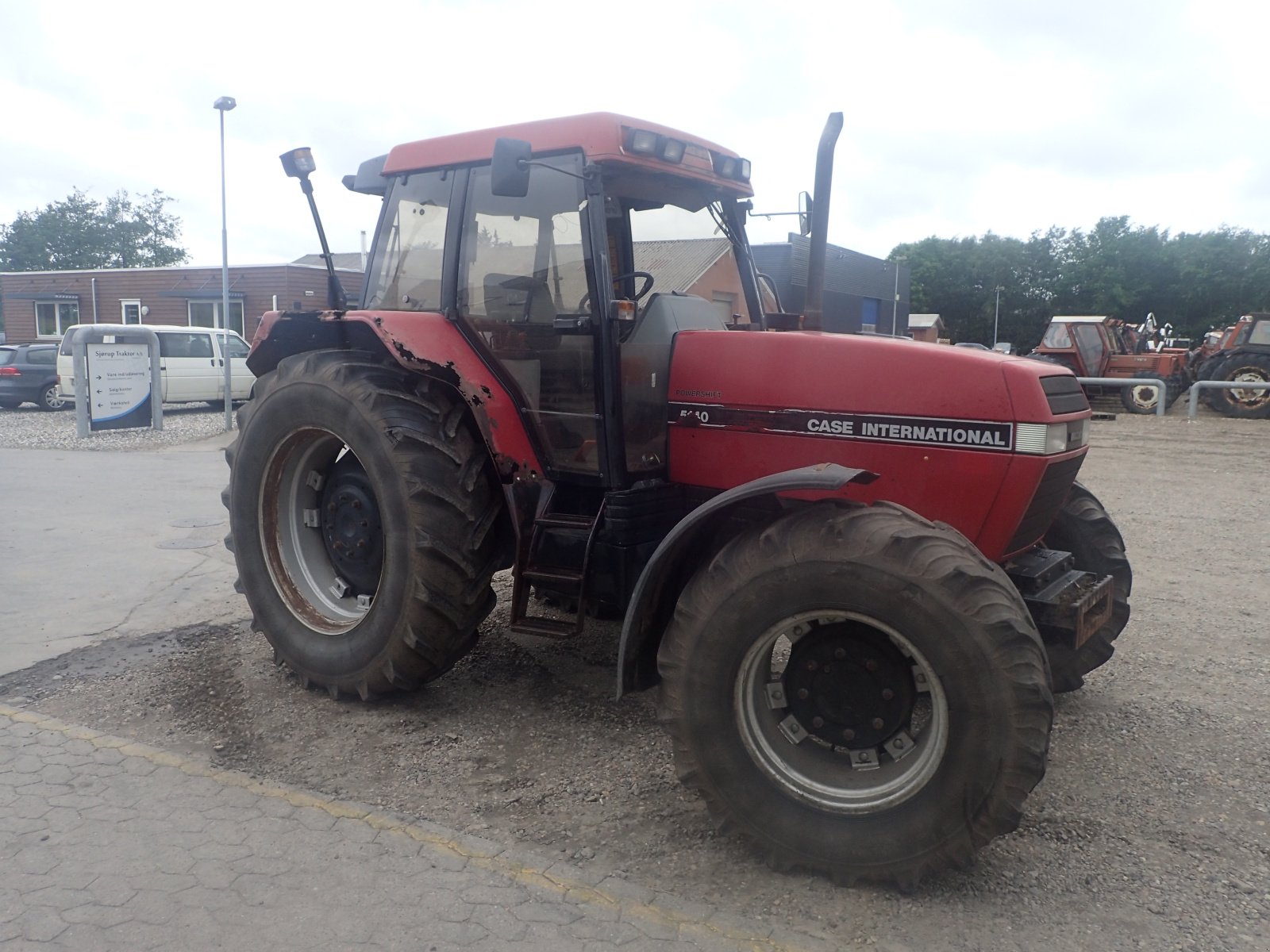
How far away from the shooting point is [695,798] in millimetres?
3387

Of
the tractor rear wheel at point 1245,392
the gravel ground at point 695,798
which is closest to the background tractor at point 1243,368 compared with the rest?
the tractor rear wheel at point 1245,392

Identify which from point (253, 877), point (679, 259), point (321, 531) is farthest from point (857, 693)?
point (321, 531)

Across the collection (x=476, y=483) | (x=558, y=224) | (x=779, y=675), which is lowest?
(x=779, y=675)

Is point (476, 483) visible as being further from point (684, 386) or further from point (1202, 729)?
point (1202, 729)

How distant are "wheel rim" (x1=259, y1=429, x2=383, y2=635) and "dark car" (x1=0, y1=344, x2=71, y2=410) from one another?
58.0 feet

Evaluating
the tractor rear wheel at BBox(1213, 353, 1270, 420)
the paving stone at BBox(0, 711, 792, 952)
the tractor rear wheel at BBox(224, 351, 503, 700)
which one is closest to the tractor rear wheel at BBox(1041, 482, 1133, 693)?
the paving stone at BBox(0, 711, 792, 952)

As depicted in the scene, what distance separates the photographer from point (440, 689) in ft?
14.4

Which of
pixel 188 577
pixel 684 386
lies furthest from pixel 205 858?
pixel 188 577

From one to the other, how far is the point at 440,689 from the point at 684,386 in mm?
1813

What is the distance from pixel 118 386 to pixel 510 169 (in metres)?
14.4

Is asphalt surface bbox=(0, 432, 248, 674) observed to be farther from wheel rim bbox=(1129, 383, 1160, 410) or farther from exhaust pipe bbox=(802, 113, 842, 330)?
wheel rim bbox=(1129, 383, 1160, 410)

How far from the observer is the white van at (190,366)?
60.7 feet

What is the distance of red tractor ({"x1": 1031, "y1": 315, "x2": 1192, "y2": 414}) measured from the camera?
68.0 feet

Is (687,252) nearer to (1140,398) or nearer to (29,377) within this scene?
(1140,398)
